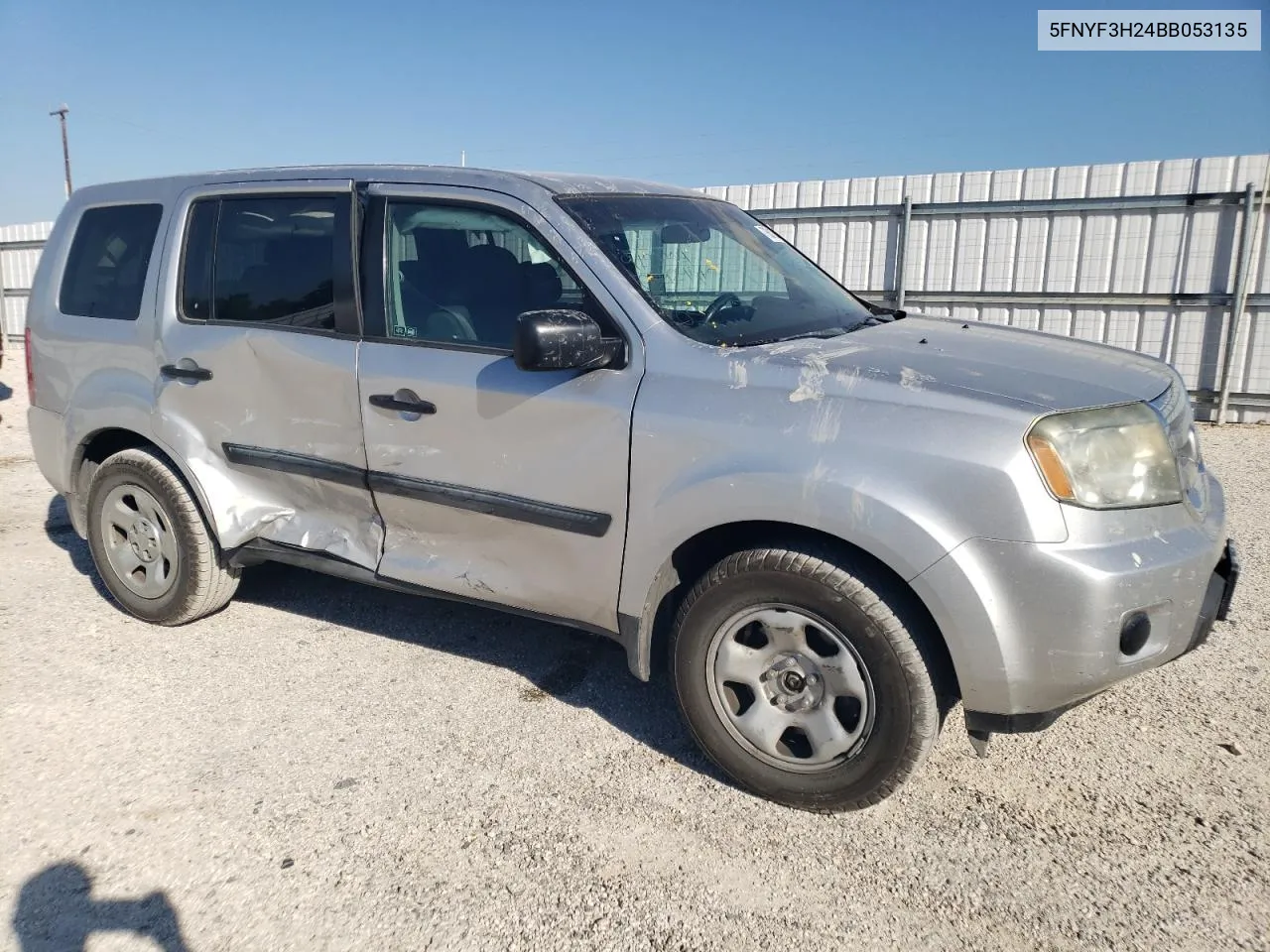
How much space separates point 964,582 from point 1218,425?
27.7 ft

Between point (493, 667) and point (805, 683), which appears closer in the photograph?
point (805, 683)

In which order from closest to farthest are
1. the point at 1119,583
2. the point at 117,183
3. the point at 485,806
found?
the point at 1119,583 → the point at 485,806 → the point at 117,183

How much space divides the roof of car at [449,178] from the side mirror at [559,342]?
0.65 meters

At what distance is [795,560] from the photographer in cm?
267

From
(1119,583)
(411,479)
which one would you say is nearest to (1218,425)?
(1119,583)

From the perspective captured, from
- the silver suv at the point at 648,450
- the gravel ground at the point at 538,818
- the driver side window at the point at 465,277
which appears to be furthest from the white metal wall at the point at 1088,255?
the driver side window at the point at 465,277

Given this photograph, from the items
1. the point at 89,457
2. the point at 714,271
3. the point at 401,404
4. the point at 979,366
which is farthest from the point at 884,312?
the point at 89,457

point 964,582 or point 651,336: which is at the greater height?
point 651,336

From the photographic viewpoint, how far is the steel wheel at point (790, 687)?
2.70 m

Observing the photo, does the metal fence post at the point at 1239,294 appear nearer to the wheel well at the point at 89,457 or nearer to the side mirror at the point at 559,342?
the side mirror at the point at 559,342

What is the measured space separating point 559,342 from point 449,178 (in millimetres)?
996

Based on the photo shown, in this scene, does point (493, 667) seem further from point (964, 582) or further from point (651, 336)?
point (964, 582)

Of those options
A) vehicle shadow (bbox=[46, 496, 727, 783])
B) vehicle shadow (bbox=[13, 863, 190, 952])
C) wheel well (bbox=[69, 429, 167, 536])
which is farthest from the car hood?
wheel well (bbox=[69, 429, 167, 536])

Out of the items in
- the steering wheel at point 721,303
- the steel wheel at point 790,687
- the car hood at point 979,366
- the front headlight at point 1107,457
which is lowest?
the steel wheel at point 790,687
